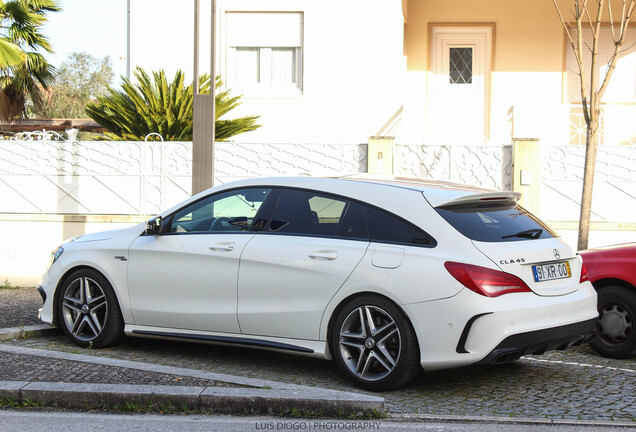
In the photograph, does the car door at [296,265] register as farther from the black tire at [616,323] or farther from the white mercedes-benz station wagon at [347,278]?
the black tire at [616,323]

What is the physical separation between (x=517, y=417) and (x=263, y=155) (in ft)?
24.9

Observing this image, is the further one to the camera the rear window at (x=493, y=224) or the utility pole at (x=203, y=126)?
the utility pole at (x=203, y=126)

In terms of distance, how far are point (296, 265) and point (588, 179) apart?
594 centimetres

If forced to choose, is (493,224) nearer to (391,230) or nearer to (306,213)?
(391,230)

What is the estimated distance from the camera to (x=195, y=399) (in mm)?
5438

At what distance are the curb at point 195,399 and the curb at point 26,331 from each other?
2.07 metres

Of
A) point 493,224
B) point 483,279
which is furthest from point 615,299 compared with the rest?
point 483,279

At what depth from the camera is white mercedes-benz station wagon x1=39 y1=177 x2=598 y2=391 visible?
5512 millimetres

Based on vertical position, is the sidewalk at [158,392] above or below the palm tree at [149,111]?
below

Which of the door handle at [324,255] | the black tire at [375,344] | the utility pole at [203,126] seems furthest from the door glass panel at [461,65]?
the black tire at [375,344]

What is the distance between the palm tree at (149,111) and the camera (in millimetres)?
13484

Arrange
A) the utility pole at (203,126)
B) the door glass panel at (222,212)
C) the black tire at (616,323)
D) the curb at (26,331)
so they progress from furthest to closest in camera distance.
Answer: the utility pole at (203,126), the curb at (26,331), the black tire at (616,323), the door glass panel at (222,212)

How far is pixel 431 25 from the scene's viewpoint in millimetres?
17609

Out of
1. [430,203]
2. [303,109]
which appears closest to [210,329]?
[430,203]
